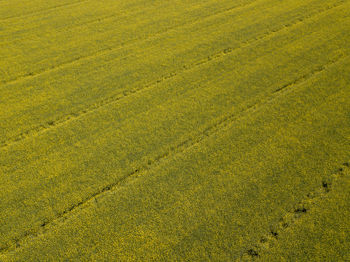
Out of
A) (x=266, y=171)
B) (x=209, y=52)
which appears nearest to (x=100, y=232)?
(x=266, y=171)

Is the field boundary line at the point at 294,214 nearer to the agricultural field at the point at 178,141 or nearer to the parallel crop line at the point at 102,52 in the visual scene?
the agricultural field at the point at 178,141

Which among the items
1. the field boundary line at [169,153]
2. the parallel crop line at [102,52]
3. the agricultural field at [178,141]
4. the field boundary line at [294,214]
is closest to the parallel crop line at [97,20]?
the agricultural field at [178,141]

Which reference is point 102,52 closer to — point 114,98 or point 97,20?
point 114,98

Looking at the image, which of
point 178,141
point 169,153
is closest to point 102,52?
point 178,141

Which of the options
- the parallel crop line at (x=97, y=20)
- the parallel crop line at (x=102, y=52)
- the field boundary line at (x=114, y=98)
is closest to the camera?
the field boundary line at (x=114, y=98)

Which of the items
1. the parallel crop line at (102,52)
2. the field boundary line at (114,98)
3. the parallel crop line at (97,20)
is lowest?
the field boundary line at (114,98)
